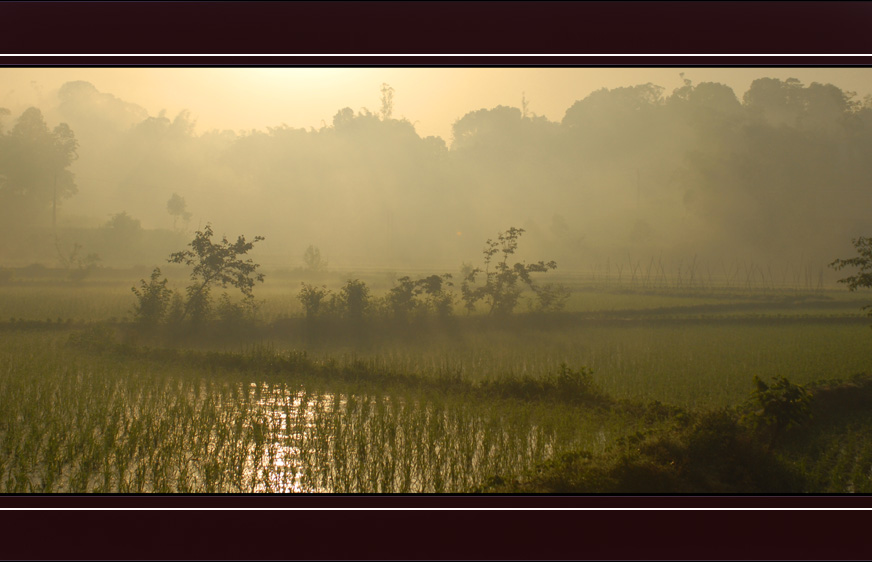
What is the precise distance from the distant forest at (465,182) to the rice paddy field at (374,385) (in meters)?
0.36

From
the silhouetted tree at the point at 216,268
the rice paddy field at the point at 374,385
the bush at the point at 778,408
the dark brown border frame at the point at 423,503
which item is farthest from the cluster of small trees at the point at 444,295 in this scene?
the dark brown border frame at the point at 423,503

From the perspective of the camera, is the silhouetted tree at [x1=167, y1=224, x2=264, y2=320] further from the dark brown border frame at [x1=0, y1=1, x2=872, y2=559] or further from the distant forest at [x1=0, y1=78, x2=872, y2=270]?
the dark brown border frame at [x1=0, y1=1, x2=872, y2=559]

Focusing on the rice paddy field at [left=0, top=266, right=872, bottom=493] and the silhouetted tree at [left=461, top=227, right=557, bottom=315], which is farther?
the silhouetted tree at [left=461, top=227, right=557, bottom=315]

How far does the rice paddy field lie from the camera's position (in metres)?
2.52

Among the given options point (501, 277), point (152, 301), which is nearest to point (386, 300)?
point (501, 277)

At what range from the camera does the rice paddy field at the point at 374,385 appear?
8.27 feet

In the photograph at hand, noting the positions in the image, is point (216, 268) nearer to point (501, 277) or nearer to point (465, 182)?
point (465, 182)

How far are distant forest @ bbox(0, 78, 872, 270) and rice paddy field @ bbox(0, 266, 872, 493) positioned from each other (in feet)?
1.20

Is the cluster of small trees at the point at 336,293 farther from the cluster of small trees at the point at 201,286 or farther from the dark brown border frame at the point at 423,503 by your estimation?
the dark brown border frame at the point at 423,503

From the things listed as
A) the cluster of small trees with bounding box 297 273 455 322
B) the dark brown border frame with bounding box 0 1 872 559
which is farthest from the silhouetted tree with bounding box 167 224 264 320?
the dark brown border frame with bounding box 0 1 872 559

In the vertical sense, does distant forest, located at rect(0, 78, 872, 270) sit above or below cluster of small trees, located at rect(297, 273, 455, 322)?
above

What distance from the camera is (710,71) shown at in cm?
248
